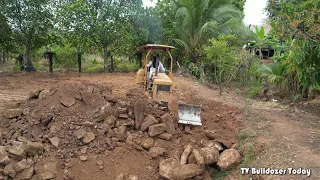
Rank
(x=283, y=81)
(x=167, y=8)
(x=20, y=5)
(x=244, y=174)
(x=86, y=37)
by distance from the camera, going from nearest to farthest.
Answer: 1. (x=244, y=174)
2. (x=283, y=81)
3. (x=20, y=5)
4. (x=86, y=37)
5. (x=167, y=8)

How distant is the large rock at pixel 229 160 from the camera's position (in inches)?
189

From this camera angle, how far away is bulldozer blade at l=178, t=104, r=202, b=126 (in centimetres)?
614

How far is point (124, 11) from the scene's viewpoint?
45.5 ft

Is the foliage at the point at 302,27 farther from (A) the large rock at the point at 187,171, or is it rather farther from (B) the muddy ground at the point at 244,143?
(A) the large rock at the point at 187,171

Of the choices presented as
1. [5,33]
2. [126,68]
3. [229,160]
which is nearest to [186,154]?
[229,160]

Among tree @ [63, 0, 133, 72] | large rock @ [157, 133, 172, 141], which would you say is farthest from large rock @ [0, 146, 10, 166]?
tree @ [63, 0, 133, 72]

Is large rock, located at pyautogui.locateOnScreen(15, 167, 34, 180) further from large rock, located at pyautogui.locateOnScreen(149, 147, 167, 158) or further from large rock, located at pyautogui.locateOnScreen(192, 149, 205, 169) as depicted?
large rock, located at pyautogui.locateOnScreen(192, 149, 205, 169)

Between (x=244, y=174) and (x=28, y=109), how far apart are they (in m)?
4.71

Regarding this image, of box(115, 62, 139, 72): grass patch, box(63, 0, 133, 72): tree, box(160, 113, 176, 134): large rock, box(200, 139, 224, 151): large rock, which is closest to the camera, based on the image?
box(200, 139, 224, 151): large rock

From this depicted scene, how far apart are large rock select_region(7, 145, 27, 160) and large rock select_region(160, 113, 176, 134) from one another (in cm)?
289

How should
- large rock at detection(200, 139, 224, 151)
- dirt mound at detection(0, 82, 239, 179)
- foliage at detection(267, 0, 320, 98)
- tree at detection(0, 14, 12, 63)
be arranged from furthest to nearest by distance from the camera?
tree at detection(0, 14, 12, 63) → large rock at detection(200, 139, 224, 151) → foliage at detection(267, 0, 320, 98) → dirt mound at detection(0, 82, 239, 179)

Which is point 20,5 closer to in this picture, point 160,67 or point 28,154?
point 160,67

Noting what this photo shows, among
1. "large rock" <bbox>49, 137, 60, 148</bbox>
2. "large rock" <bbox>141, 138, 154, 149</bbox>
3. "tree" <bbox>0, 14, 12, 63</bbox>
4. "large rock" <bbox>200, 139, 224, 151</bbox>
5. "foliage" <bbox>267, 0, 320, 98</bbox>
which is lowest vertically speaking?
"large rock" <bbox>200, 139, 224, 151</bbox>

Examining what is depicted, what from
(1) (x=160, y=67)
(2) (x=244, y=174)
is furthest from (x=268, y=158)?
(1) (x=160, y=67)
